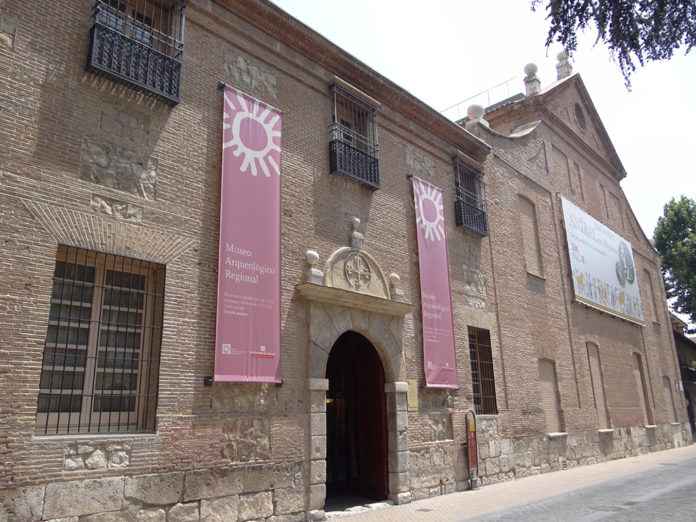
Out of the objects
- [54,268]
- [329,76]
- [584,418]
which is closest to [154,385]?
[54,268]

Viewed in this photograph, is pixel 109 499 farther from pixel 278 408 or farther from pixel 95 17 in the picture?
pixel 95 17

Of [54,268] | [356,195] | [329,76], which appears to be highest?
[329,76]

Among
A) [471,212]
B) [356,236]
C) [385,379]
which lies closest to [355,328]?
[385,379]

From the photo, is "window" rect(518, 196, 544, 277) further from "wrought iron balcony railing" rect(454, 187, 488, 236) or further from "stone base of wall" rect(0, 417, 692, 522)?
"stone base of wall" rect(0, 417, 692, 522)

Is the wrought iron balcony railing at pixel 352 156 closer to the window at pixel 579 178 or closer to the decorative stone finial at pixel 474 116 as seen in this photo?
the decorative stone finial at pixel 474 116

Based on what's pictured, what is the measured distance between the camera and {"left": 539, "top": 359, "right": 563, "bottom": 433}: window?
46.4ft

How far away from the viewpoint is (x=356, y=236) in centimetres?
1001

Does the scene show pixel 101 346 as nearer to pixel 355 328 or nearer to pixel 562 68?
pixel 355 328

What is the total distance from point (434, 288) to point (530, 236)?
18.5 feet

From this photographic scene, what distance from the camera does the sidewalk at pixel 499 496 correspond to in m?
8.41

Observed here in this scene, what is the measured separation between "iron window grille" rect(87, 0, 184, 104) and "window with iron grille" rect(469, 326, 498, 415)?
7950 mm

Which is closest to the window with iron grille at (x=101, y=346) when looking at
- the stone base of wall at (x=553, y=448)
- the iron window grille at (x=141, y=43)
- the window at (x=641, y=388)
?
the iron window grille at (x=141, y=43)

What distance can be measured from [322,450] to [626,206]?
19485 millimetres

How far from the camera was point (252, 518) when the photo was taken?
7.30 metres
